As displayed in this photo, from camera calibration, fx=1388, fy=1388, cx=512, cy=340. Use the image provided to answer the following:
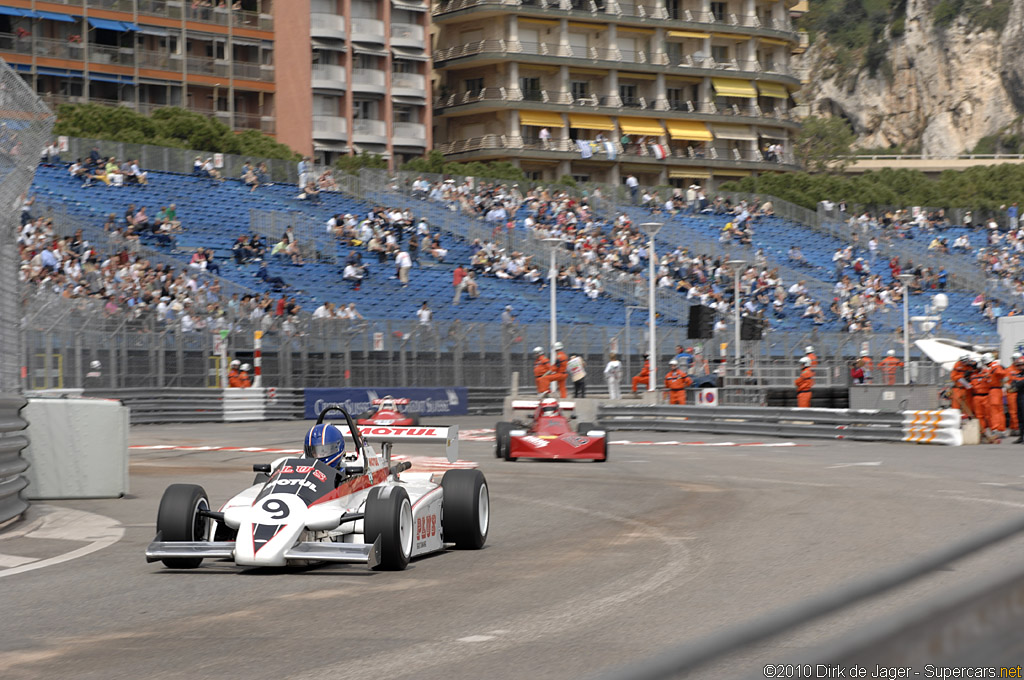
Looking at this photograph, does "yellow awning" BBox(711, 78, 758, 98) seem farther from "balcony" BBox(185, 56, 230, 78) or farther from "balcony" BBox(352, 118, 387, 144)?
"balcony" BBox(185, 56, 230, 78)

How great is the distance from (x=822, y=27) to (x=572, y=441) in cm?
12859

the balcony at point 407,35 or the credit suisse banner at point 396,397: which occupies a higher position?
the balcony at point 407,35

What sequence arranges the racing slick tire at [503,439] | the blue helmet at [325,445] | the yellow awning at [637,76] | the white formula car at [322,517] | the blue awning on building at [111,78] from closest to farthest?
the white formula car at [322,517], the blue helmet at [325,445], the racing slick tire at [503,439], the blue awning on building at [111,78], the yellow awning at [637,76]

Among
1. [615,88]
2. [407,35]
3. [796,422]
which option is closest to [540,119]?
[615,88]

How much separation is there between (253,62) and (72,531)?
59121mm

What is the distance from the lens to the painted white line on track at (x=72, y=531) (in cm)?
1037

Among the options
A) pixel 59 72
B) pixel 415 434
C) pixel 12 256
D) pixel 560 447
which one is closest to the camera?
pixel 415 434

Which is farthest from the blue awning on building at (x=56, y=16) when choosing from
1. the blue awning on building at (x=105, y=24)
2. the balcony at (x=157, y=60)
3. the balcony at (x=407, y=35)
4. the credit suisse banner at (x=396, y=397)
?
the credit suisse banner at (x=396, y=397)

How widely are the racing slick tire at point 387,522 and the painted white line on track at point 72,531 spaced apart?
2604 mm

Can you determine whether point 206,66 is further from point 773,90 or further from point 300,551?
point 300,551

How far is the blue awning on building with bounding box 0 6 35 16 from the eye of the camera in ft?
195

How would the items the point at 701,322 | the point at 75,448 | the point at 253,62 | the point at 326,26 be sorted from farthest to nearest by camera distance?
1. the point at 253,62
2. the point at 326,26
3. the point at 701,322
4. the point at 75,448

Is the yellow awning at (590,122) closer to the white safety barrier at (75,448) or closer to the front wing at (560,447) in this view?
the front wing at (560,447)

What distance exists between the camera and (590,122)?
76625 mm
